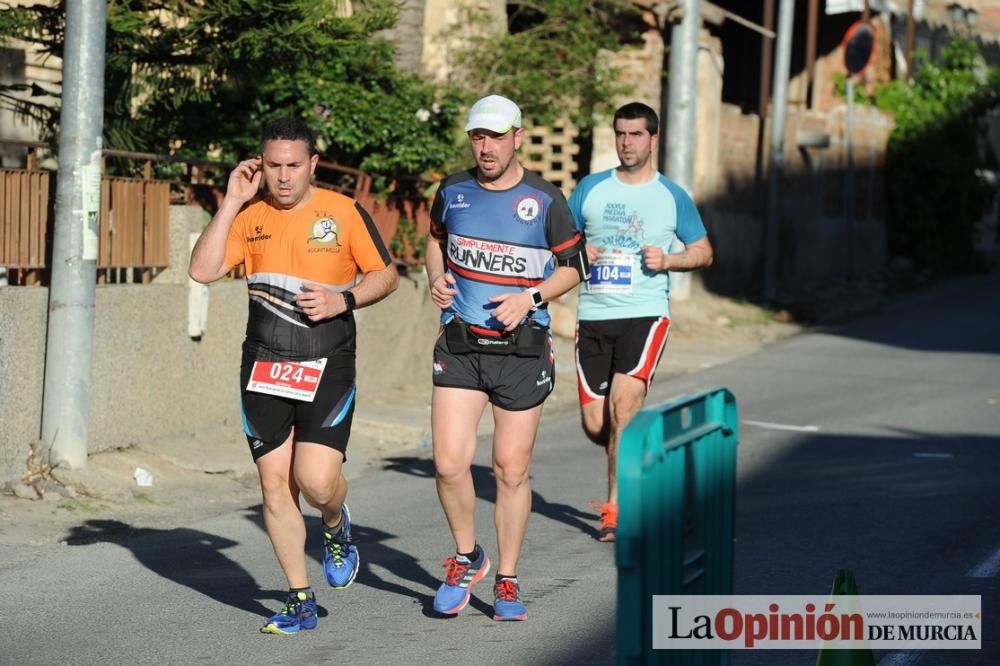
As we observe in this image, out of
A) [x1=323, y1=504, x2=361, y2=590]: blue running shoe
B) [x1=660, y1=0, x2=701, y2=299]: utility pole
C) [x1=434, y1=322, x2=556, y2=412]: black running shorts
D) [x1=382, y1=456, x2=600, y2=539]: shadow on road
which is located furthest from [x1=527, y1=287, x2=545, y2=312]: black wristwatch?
[x1=660, y1=0, x2=701, y2=299]: utility pole

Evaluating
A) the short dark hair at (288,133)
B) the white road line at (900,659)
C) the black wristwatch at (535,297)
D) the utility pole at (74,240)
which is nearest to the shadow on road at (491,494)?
the black wristwatch at (535,297)

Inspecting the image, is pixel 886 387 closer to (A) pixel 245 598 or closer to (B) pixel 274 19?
(B) pixel 274 19

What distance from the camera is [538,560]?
8.04m

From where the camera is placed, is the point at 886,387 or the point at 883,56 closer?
the point at 886,387

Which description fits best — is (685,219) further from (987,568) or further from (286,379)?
(286,379)

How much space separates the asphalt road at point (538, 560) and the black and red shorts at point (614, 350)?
83cm

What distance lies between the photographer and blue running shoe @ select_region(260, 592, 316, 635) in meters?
6.46

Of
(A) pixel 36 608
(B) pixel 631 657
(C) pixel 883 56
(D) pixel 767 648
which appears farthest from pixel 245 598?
(C) pixel 883 56

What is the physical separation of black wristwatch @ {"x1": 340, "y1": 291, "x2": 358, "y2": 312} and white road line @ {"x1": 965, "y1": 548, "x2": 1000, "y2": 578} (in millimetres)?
3177

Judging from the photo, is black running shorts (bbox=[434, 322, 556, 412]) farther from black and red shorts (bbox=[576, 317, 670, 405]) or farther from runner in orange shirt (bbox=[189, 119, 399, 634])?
black and red shorts (bbox=[576, 317, 670, 405])

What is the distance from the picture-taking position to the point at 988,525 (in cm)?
880

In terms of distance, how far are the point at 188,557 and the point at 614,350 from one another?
248 cm

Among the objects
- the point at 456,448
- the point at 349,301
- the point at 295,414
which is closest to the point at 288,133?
the point at 349,301

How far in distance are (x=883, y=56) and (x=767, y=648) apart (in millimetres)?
28559
